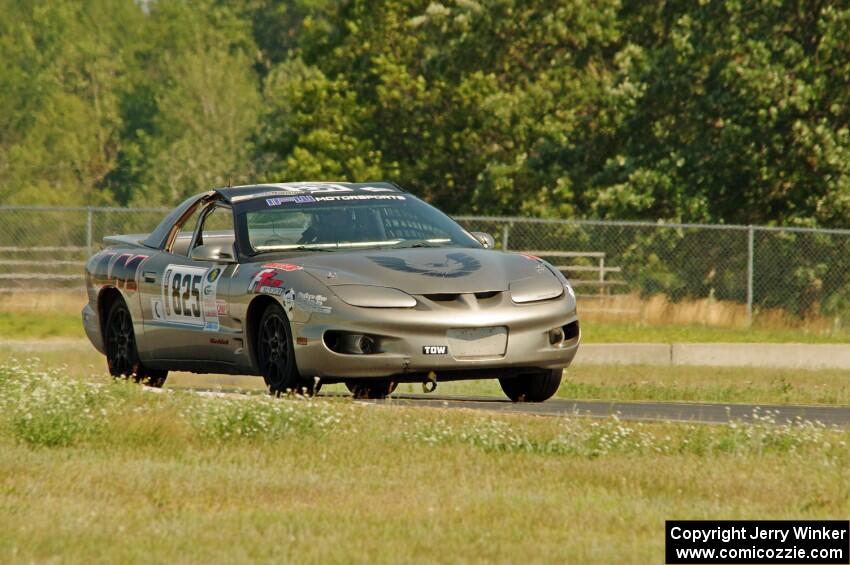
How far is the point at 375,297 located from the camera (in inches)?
453

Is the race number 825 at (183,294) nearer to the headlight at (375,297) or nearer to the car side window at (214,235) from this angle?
the car side window at (214,235)

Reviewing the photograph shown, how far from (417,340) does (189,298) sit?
232 centimetres

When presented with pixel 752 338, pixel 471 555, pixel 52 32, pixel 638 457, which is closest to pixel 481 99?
pixel 752 338

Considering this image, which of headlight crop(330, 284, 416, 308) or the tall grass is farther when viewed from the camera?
headlight crop(330, 284, 416, 308)

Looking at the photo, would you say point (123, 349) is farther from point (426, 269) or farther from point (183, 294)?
point (426, 269)

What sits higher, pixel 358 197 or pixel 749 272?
pixel 358 197

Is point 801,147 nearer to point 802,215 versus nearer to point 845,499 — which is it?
point 802,215

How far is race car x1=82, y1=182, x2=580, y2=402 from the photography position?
11.5 metres

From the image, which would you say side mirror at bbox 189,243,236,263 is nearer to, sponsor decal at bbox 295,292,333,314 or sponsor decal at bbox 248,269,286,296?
sponsor decal at bbox 248,269,286,296

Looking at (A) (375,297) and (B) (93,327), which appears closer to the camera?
(A) (375,297)

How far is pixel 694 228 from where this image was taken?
27047mm

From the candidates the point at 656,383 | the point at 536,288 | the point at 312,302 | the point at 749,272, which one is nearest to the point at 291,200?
the point at 312,302

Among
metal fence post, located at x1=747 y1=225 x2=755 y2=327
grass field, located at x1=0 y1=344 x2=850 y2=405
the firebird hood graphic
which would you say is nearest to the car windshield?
the firebird hood graphic

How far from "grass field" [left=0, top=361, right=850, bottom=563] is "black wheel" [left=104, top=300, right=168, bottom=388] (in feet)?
7.80
